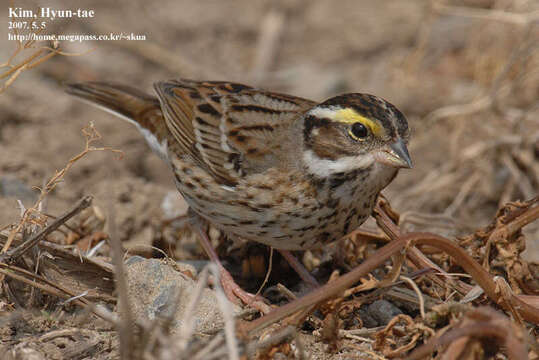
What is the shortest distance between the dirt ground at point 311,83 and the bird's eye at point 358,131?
118cm

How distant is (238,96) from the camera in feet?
16.4

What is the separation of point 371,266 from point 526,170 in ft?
12.1

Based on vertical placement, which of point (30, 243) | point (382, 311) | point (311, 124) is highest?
point (311, 124)

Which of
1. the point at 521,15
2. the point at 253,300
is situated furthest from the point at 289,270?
the point at 521,15

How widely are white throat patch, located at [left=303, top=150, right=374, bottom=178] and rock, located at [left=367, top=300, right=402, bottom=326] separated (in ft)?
2.59

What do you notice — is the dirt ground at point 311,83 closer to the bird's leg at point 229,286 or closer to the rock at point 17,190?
the rock at point 17,190

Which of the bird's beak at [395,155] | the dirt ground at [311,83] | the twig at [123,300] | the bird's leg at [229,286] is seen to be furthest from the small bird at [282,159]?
the twig at [123,300]

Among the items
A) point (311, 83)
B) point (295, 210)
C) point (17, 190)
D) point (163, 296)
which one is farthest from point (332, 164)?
point (311, 83)

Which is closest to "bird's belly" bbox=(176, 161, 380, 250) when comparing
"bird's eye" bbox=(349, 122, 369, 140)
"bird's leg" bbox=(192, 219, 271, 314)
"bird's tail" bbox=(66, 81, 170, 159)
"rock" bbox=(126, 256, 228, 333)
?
"bird's eye" bbox=(349, 122, 369, 140)

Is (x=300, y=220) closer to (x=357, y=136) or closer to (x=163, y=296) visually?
(x=357, y=136)

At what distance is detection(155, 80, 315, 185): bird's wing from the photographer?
14.7ft

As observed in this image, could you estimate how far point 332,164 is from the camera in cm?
408

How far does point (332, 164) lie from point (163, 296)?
3.94ft

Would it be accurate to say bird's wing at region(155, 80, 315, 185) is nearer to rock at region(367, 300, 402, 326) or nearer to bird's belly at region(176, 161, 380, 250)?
bird's belly at region(176, 161, 380, 250)
